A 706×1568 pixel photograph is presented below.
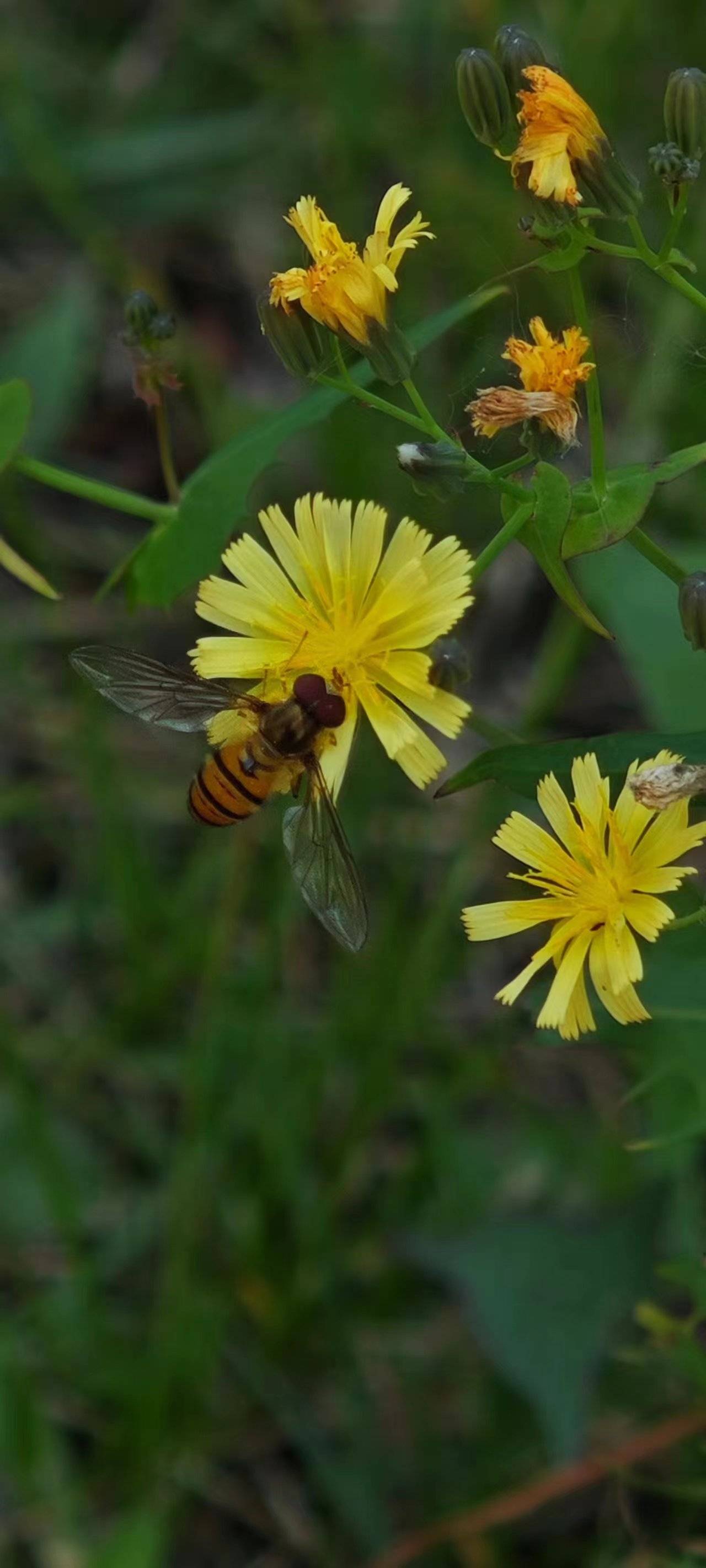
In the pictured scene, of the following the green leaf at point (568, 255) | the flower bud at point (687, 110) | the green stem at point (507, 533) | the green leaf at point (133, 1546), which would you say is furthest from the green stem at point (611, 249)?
the green leaf at point (133, 1546)

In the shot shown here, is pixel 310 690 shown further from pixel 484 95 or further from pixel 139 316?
pixel 484 95

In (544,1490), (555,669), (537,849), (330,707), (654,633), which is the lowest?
(544,1490)

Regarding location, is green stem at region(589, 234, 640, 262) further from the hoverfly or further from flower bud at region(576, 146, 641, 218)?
the hoverfly

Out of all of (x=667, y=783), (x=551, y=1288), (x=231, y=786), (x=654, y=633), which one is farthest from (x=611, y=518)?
(x=551, y=1288)

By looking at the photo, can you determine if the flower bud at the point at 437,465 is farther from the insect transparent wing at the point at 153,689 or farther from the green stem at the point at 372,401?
the insect transparent wing at the point at 153,689

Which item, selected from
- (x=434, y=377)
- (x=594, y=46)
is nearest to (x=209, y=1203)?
(x=434, y=377)

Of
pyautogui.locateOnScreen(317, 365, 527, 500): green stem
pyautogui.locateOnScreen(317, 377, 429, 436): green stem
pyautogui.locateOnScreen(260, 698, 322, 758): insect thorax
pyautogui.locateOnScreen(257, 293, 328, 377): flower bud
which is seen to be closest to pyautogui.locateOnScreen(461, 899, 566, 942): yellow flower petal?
pyautogui.locateOnScreen(260, 698, 322, 758): insect thorax
